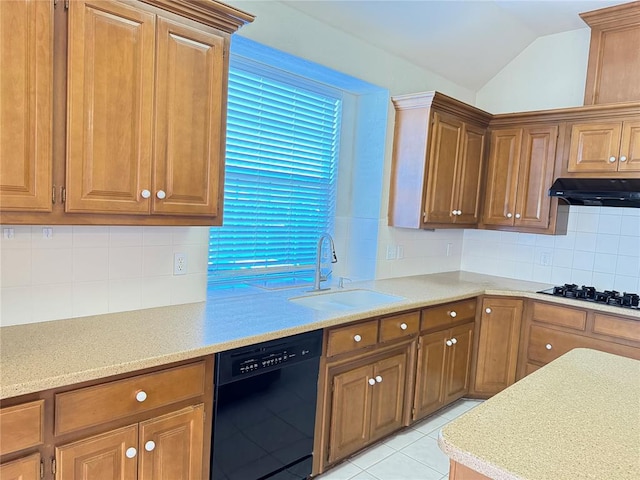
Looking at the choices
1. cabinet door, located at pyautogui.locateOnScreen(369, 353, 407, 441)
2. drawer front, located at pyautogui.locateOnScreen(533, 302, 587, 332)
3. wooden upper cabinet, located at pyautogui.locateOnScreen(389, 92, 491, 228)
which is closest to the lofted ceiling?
wooden upper cabinet, located at pyautogui.locateOnScreen(389, 92, 491, 228)

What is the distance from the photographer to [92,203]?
163cm

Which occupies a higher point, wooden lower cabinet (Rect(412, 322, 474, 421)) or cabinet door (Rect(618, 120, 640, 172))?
cabinet door (Rect(618, 120, 640, 172))

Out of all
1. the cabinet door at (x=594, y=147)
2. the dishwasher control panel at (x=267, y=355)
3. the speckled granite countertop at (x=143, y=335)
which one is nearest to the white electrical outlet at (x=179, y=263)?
the speckled granite countertop at (x=143, y=335)

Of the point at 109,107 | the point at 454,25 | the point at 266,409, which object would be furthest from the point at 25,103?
the point at 454,25

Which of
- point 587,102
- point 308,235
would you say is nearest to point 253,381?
point 308,235

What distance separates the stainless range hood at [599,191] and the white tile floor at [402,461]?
192 centimetres

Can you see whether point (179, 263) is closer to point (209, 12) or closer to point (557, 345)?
point (209, 12)

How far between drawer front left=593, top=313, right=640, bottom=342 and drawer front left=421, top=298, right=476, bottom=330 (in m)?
0.80

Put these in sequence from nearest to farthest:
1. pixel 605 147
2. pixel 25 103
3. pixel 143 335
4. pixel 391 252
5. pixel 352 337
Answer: pixel 25 103, pixel 143 335, pixel 352 337, pixel 605 147, pixel 391 252

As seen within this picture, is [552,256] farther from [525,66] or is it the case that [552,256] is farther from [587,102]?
[525,66]

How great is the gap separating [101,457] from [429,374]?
83.6 inches

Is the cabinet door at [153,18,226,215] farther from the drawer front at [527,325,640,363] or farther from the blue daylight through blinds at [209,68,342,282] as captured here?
the drawer front at [527,325,640,363]

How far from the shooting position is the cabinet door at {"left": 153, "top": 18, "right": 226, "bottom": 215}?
1.78 metres

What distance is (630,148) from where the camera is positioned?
9.99 ft
